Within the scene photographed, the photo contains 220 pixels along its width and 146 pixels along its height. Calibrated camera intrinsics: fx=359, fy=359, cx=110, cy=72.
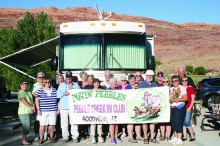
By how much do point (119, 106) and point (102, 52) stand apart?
190 cm

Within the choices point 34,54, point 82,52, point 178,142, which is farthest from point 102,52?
point 34,54

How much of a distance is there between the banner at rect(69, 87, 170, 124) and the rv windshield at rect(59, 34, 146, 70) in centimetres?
132

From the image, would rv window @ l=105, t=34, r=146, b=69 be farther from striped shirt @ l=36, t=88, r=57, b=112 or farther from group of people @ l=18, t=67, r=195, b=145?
striped shirt @ l=36, t=88, r=57, b=112

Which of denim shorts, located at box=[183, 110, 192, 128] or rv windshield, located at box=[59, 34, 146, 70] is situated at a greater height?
rv windshield, located at box=[59, 34, 146, 70]

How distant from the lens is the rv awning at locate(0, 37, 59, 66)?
12.3 meters

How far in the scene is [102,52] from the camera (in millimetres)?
10203

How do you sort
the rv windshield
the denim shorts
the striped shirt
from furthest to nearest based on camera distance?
the rv windshield
the denim shorts
the striped shirt

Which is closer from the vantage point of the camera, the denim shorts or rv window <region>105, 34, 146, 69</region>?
the denim shorts

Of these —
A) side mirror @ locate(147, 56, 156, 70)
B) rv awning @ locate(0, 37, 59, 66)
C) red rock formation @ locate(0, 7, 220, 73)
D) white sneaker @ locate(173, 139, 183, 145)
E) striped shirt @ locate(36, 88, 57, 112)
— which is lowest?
white sneaker @ locate(173, 139, 183, 145)

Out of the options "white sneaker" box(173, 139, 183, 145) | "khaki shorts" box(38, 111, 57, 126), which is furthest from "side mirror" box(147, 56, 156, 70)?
"khaki shorts" box(38, 111, 57, 126)

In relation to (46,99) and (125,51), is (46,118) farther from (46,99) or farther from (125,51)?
(125,51)

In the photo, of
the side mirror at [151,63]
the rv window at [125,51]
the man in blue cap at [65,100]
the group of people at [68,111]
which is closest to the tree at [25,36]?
the rv window at [125,51]

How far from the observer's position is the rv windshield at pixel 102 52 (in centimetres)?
1017

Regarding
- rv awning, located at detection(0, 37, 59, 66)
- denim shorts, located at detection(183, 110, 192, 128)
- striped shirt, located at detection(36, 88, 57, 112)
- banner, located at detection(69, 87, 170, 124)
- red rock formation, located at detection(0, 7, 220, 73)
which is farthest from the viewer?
red rock formation, located at detection(0, 7, 220, 73)
